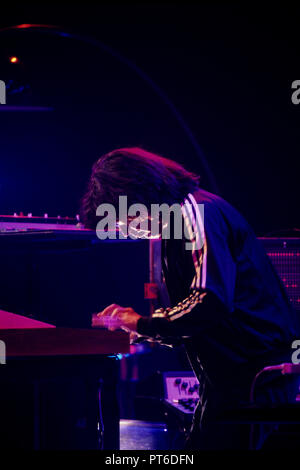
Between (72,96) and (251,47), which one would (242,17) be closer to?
(251,47)

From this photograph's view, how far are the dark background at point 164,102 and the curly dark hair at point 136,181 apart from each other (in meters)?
3.26

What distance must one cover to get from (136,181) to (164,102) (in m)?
3.86

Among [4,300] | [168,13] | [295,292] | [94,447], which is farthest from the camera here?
[168,13]

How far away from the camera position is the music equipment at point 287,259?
3967 mm

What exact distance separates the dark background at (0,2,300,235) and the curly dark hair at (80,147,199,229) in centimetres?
326

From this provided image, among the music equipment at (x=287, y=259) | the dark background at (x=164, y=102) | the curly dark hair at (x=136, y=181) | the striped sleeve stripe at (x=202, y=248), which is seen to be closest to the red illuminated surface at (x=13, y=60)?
the dark background at (x=164, y=102)

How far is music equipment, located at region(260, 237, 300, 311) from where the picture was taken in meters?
3.97

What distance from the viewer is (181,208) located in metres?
2.21

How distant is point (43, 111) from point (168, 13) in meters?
1.57

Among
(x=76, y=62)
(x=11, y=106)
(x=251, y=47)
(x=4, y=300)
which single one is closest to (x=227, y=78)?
(x=251, y=47)

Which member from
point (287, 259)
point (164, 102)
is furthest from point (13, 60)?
point (287, 259)

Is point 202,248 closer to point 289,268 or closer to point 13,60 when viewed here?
point 289,268

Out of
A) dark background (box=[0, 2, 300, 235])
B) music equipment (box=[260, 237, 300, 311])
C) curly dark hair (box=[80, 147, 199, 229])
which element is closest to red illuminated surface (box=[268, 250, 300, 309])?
music equipment (box=[260, 237, 300, 311])

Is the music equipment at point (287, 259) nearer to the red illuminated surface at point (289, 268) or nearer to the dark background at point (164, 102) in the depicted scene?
the red illuminated surface at point (289, 268)
